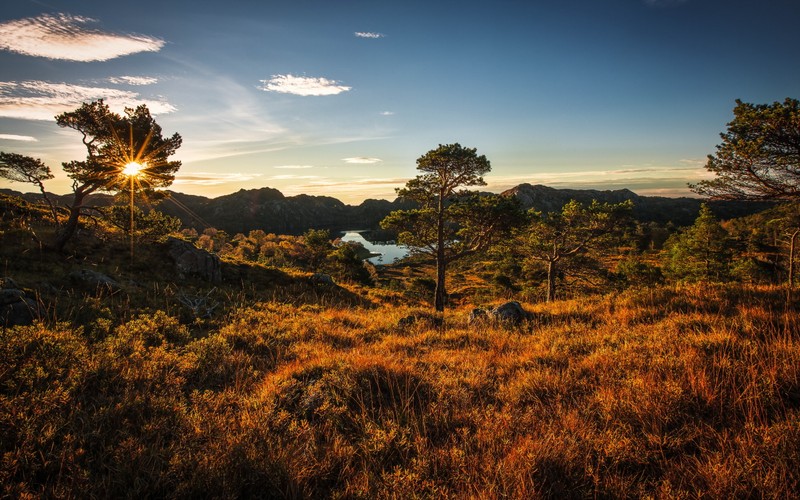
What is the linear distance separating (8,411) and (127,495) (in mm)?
1922

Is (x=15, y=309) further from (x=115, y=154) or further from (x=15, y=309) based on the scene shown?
(x=115, y=154)

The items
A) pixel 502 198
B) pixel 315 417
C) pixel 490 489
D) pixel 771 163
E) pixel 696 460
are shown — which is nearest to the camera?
pixel 490 489

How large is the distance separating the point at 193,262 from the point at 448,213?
50.9 ft

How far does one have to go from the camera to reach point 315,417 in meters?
3.38

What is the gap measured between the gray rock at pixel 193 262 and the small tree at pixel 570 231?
2023 cm

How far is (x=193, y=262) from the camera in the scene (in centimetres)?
1808

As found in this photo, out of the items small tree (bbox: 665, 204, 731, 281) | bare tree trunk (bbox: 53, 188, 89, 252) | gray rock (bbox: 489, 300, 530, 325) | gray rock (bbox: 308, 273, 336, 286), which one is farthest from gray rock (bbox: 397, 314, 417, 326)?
small tree (bbox: 665, 204, 731, 281)

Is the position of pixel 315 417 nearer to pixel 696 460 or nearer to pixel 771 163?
pixel 696 460

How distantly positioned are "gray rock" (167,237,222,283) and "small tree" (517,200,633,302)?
20.2 m

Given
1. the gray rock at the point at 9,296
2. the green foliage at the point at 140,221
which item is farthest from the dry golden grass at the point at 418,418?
the green foliage at the point at 140,221

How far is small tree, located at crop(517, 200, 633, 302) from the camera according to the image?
20203 millimetres

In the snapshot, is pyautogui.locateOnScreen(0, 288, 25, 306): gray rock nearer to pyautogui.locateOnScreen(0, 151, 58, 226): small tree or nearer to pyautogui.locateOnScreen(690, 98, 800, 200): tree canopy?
pyautogui.locateOnScreen(0, 151, 58, 226): small tree

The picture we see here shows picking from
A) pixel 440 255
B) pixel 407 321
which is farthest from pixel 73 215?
pixel 440 255

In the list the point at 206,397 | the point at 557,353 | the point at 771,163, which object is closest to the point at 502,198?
the point at 771,163
